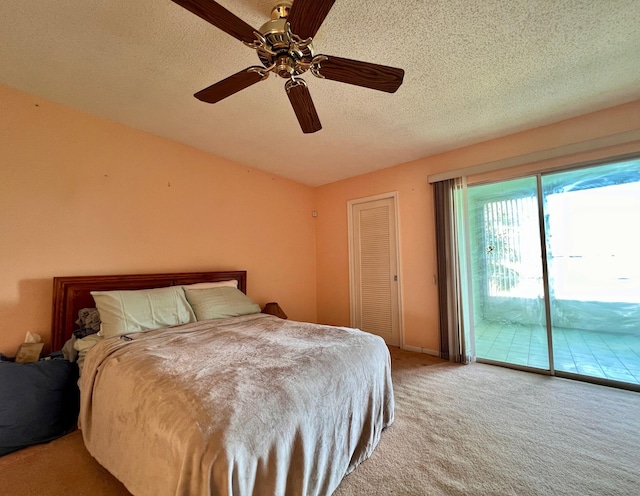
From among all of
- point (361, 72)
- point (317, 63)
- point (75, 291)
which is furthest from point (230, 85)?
point (75, 291)

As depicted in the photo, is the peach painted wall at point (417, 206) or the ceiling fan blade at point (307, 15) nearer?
the ceiling fan blade at point (307, 15)

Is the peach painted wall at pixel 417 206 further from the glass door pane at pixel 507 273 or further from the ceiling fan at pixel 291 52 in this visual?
the ceiling fan at pixel 291 52

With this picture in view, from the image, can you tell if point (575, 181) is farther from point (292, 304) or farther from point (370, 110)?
point (292, 304)

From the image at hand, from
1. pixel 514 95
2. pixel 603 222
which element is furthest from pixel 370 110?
pixel 603 222

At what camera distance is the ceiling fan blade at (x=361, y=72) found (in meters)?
1.32

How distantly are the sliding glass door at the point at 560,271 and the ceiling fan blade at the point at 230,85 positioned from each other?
9.27ft

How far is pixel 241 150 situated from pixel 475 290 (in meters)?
3.27

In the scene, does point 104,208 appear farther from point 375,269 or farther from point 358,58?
point 375,269

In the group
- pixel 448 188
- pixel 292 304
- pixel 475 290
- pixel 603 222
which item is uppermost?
pixel 448 188

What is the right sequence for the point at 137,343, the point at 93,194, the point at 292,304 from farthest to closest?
the point at 292,304
the point at 93,194
the point at 137,343

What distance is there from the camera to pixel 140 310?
206cm

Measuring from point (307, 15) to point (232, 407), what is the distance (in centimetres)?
163

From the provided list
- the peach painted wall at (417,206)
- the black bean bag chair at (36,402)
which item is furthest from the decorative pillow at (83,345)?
the peach painted wall at (417,206)

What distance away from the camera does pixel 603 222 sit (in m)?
2.51
